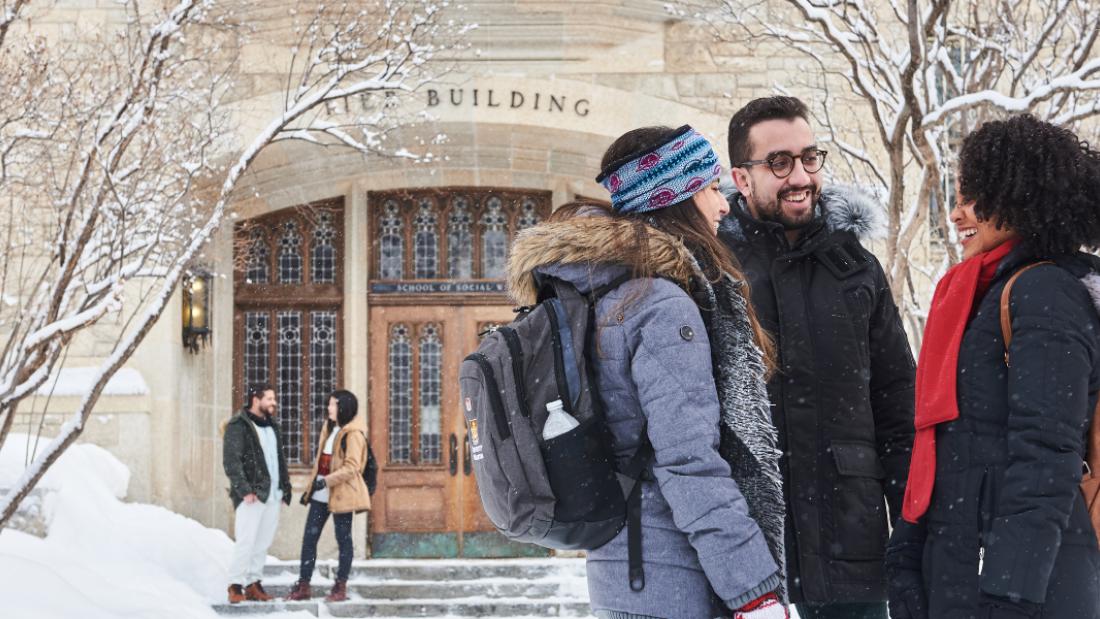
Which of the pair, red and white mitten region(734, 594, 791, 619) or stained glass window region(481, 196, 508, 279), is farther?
stained glass window region(481, 196, 508, 279)

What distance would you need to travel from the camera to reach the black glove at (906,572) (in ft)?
9.57

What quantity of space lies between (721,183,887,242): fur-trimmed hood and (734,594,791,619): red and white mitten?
4.05ft

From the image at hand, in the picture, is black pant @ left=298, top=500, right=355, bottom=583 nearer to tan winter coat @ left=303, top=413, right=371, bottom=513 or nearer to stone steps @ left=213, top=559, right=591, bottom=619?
tan winter coat @ left=303, top=413, right=371, bottom=513

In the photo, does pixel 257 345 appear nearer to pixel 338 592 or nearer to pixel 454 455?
pixel 454 455

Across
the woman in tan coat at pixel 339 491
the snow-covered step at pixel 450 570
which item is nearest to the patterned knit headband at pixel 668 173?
the woman in tan coat at pixel 339 491

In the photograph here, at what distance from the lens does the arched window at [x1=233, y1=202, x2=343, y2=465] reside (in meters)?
12.7

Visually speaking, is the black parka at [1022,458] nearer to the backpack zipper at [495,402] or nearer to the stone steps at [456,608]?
the backpack zipper at [495,402]

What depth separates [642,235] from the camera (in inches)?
105

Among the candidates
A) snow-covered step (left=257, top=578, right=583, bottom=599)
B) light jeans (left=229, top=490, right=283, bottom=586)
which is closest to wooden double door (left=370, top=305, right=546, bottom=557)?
snow-covered step (left=257, top=578, right=583, bottom=599)

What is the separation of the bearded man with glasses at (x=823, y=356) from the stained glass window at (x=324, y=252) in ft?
31.6

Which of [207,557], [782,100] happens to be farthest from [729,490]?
[207,557]

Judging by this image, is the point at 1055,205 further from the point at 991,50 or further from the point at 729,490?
the point at 991,50

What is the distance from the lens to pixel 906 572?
2961 millimetres

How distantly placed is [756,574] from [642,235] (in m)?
0.65
